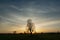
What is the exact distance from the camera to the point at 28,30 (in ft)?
350

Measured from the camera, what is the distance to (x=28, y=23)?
104562mm
